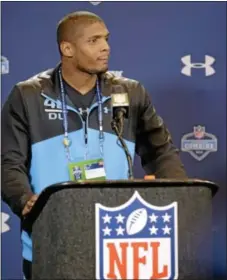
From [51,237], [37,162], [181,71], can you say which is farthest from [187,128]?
[51,237]

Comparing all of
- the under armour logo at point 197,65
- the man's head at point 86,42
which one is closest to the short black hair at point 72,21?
the man's head at point 86,42

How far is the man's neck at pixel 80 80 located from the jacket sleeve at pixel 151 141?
156mm

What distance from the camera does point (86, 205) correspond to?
58.5 inches

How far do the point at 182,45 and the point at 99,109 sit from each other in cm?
112

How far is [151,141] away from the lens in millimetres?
2260

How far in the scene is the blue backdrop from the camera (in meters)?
3.18

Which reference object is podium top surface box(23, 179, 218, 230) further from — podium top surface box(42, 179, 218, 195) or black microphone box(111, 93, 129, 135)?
black microphone box(111, 93, 129, 135)

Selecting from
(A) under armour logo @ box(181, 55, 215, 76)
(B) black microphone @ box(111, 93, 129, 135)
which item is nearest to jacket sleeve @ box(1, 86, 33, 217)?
(B) black microphone @ box(111, 93, 129, 135)

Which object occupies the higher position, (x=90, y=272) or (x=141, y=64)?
(x=141, y=64)

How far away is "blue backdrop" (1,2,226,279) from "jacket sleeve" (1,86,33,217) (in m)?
1.00

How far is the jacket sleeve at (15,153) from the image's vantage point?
194cm

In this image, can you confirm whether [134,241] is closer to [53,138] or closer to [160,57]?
[53,138]

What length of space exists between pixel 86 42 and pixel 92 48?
3cm

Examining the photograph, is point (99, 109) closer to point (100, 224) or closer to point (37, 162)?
point (37, 162)
